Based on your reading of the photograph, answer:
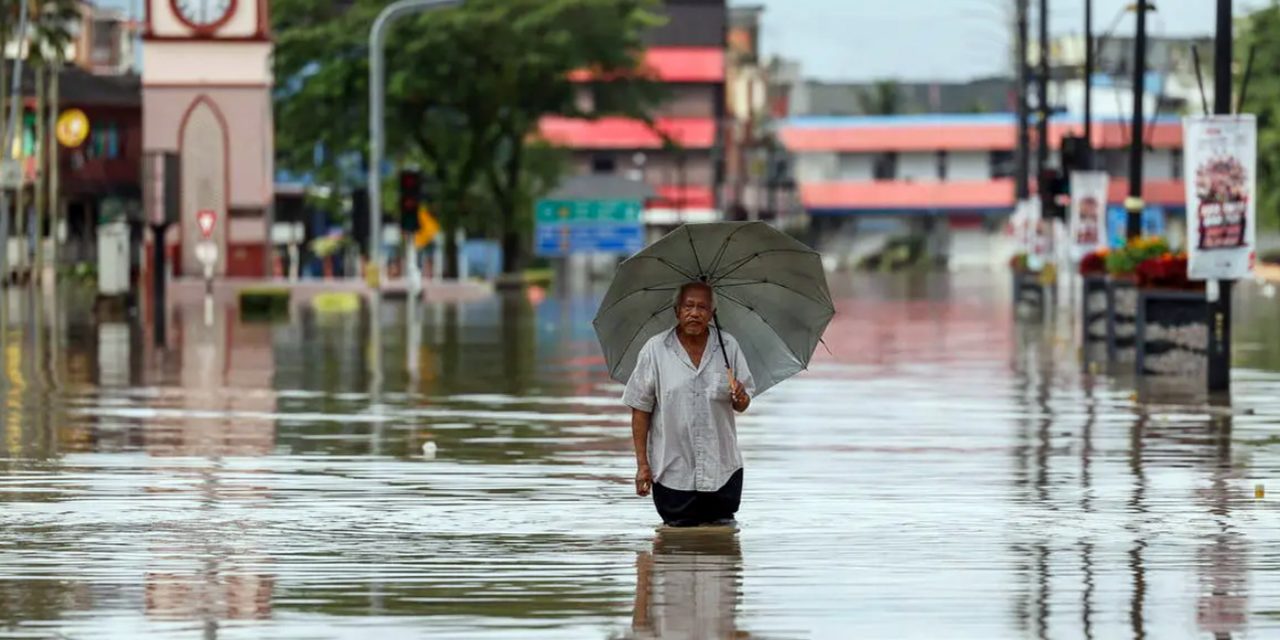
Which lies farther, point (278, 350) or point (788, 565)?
point (278, 350)

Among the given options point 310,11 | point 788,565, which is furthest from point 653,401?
point 310,11

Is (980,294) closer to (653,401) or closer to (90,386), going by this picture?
(90,386)

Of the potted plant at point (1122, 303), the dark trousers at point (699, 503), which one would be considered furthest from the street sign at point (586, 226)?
the dark trousers at point (699, 503)

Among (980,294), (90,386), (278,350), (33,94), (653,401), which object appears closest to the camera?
(653,401)

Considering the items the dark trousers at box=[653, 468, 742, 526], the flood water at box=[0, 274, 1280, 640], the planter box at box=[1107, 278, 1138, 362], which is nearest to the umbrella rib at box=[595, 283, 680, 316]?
the dark trousers at box=[653, 468, 742, 526]

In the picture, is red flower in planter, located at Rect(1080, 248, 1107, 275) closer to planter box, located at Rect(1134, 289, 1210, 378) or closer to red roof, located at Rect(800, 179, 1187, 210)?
planter box, located at Rect(1134, 289, 1210, 378)

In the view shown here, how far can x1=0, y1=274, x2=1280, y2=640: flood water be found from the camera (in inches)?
496

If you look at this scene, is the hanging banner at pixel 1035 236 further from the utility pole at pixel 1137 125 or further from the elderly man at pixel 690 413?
the elderly man at pixel 690 413

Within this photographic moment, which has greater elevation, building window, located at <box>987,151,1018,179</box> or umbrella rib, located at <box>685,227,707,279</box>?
building window, located at <box>987,151,1018,179</box>

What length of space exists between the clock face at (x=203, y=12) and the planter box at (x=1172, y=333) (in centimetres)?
5397

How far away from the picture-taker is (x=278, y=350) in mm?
42406

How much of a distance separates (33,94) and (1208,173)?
9823 cm

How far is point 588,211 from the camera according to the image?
10906 centimetres

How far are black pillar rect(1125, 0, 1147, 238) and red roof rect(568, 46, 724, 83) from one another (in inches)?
4413
